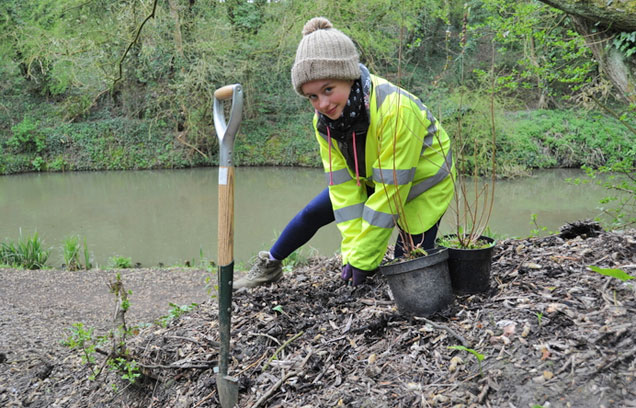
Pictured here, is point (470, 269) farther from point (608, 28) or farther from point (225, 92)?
point (608, 28)

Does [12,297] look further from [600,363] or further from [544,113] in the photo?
[544,113]

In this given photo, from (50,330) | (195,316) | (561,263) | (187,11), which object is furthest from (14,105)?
(561,263)

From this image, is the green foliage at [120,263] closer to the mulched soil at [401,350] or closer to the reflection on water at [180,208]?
the reflection on water at [180,208]

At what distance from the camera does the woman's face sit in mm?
2340

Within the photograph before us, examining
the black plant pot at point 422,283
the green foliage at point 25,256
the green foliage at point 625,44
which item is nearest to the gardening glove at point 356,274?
the black plant pot at point 422,283

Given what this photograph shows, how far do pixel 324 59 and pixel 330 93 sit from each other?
17 centimetres

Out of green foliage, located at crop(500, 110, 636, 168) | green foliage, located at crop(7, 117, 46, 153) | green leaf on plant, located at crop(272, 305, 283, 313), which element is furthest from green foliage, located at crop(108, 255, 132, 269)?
green foliage, located at crop(7, 117, 46, 153)

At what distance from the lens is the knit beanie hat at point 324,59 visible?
2264 mm

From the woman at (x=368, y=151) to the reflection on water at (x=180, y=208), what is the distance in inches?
184

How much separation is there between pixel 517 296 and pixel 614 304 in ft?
1.28

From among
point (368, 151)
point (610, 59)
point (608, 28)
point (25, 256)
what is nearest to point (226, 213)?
point (368, 151)

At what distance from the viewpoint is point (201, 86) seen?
1611 cm

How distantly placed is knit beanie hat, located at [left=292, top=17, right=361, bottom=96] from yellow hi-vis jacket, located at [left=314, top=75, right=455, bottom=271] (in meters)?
0.23

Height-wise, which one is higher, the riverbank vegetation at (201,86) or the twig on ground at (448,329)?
the riverbank vegetation at (201,86)
